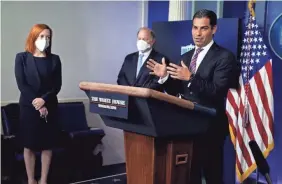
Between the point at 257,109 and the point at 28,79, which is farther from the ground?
the point at 28,79

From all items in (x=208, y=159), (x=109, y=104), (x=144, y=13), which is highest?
(x=144, y=13)

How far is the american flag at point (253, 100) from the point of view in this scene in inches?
120

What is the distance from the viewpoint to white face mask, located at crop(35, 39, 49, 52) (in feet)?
10.7

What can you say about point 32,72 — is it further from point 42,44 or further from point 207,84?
point 207,84

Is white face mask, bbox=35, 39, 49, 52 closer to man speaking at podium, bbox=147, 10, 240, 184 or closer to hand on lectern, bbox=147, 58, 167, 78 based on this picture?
man speaking at podium, bbox=147, 10, 240, 184

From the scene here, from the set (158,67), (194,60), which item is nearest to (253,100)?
(194,60)

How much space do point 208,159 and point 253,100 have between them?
121 cm

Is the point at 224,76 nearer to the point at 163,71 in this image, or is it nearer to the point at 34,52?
the point at 163,71

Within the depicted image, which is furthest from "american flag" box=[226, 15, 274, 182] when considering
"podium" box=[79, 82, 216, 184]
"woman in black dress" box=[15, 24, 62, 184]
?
"woman in black dress" box=[15, 24, 62, 184]

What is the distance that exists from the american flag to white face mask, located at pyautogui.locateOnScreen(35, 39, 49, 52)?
160 cm

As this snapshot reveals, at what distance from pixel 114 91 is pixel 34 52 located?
1.87 m

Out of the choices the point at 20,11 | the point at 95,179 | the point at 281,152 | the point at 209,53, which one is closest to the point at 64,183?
the point at 95,179

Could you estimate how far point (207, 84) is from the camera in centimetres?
184

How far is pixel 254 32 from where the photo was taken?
122 inches
